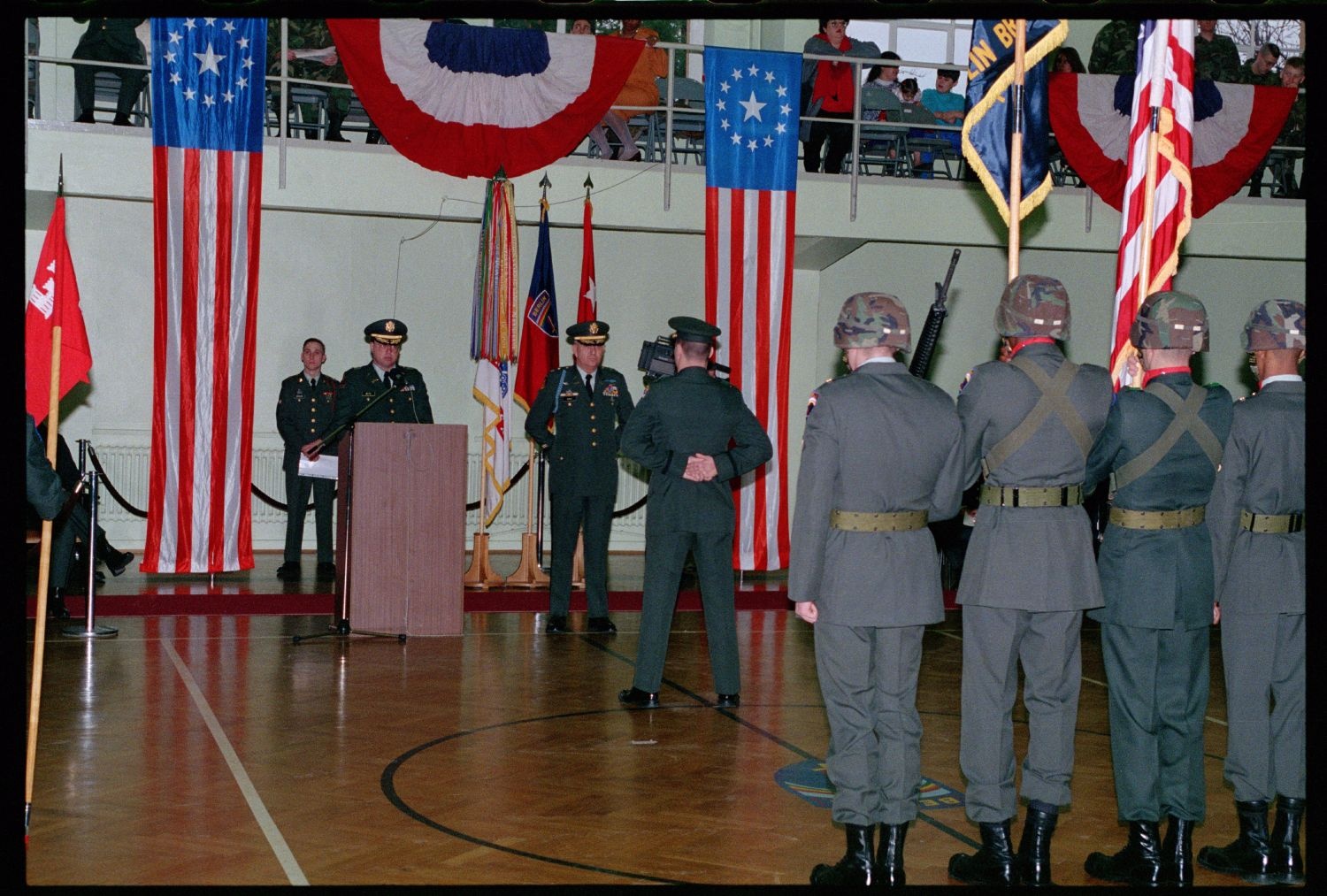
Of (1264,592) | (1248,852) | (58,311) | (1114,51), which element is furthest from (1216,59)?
(58,311)

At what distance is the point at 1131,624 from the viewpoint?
4312mm

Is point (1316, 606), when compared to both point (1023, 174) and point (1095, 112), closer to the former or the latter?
point (1023, 174)

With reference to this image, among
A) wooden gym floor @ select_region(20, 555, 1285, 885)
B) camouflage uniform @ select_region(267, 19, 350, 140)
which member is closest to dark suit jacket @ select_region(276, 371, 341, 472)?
camouflage uniform @ select_region(267, 19, 350, 140)

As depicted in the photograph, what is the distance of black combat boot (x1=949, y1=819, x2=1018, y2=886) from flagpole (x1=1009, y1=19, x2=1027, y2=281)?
65.9 inches

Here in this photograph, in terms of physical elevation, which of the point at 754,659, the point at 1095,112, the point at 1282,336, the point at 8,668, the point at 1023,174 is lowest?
the point at 754,659

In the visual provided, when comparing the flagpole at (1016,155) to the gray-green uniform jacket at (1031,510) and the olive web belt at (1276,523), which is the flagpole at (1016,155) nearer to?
the gray-green uniform jacket at (1031,510)

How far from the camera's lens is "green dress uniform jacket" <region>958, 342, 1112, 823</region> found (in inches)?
164

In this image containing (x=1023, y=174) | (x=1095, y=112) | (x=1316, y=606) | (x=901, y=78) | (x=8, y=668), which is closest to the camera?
(x=8, y=668)

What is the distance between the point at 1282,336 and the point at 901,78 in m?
10.7

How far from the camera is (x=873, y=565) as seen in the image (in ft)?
13.8

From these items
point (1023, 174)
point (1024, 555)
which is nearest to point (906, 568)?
point (1024, 555)

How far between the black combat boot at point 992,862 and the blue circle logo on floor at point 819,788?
715 mm

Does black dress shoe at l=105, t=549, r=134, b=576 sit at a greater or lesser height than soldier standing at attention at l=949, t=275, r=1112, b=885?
lesser

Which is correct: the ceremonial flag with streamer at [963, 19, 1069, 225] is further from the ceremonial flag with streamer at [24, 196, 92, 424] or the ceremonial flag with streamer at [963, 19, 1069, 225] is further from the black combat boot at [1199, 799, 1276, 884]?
the ceremonial flag with streamer at [24, 196, 92, 424]
